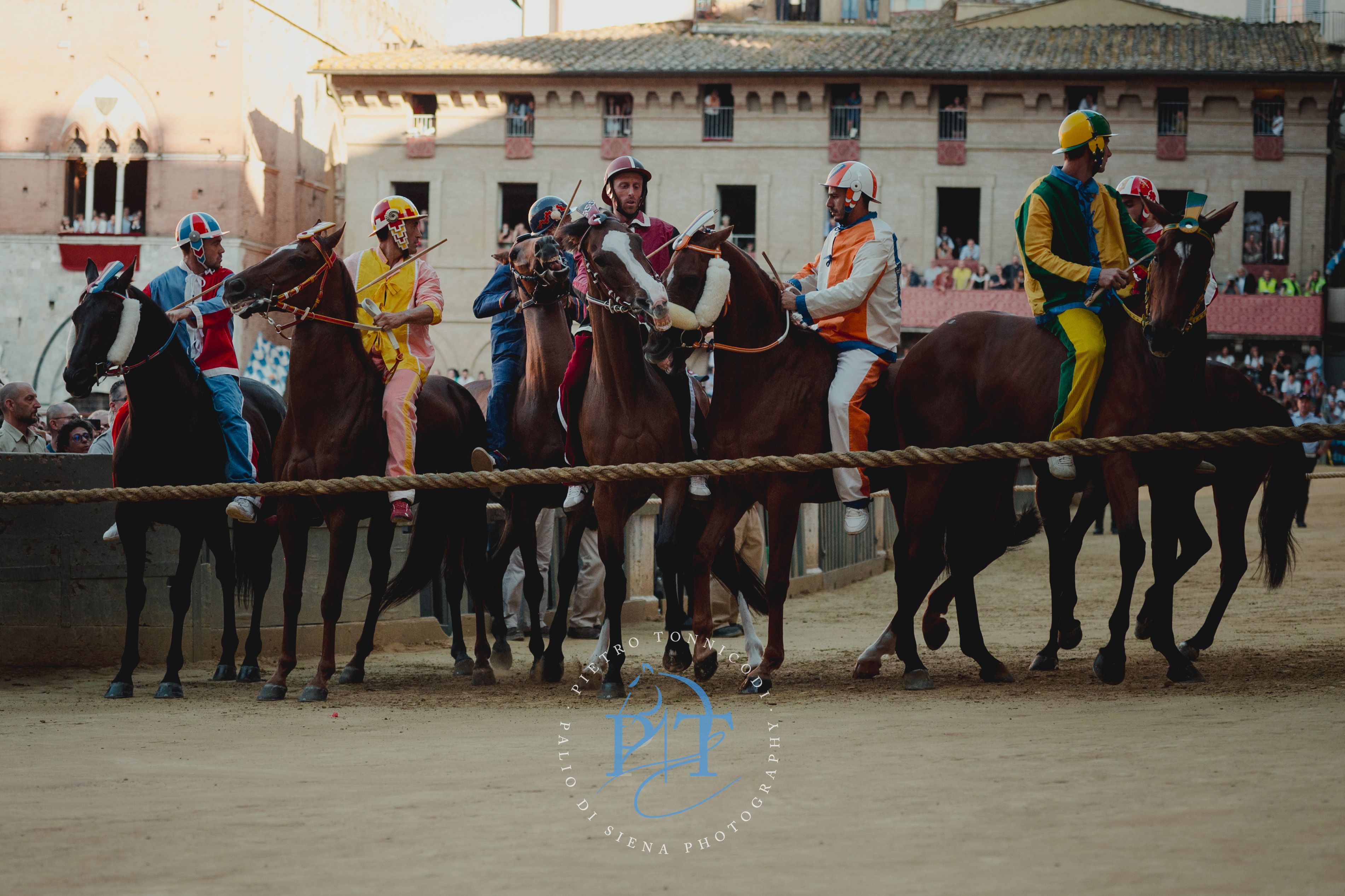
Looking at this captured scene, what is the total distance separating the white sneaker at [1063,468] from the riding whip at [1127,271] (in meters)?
0.89

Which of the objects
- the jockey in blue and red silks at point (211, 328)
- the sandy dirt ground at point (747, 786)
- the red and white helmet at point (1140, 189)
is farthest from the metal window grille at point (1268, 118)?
the jockey in blue and red silks at point (211, 328)

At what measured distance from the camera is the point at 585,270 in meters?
8.23

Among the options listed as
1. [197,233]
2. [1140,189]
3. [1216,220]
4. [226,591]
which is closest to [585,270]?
[197,233]

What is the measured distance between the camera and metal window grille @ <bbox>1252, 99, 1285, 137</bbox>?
38.1 meters

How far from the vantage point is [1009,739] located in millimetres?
5699

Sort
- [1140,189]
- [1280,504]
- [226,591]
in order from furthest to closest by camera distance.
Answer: [1280,504]
[226,591]
[1140,189]

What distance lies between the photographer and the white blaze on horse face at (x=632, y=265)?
7.46 metres

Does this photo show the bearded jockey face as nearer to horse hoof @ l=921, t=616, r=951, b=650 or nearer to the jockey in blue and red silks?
the jockey in blue and red silks

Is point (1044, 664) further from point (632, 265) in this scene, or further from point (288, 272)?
point (288, 272)

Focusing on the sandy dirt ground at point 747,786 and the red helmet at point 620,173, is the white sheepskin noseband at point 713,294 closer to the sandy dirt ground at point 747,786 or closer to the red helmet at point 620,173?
the red helmet at point 620,173

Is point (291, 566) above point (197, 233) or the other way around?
the other way around

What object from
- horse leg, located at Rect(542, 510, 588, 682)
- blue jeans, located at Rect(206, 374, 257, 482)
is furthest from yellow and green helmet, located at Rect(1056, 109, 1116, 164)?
blue jeans, located at Rect(206, 374, 257, 482)

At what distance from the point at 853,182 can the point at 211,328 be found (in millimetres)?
4429

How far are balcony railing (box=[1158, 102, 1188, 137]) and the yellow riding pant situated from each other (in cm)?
3362
